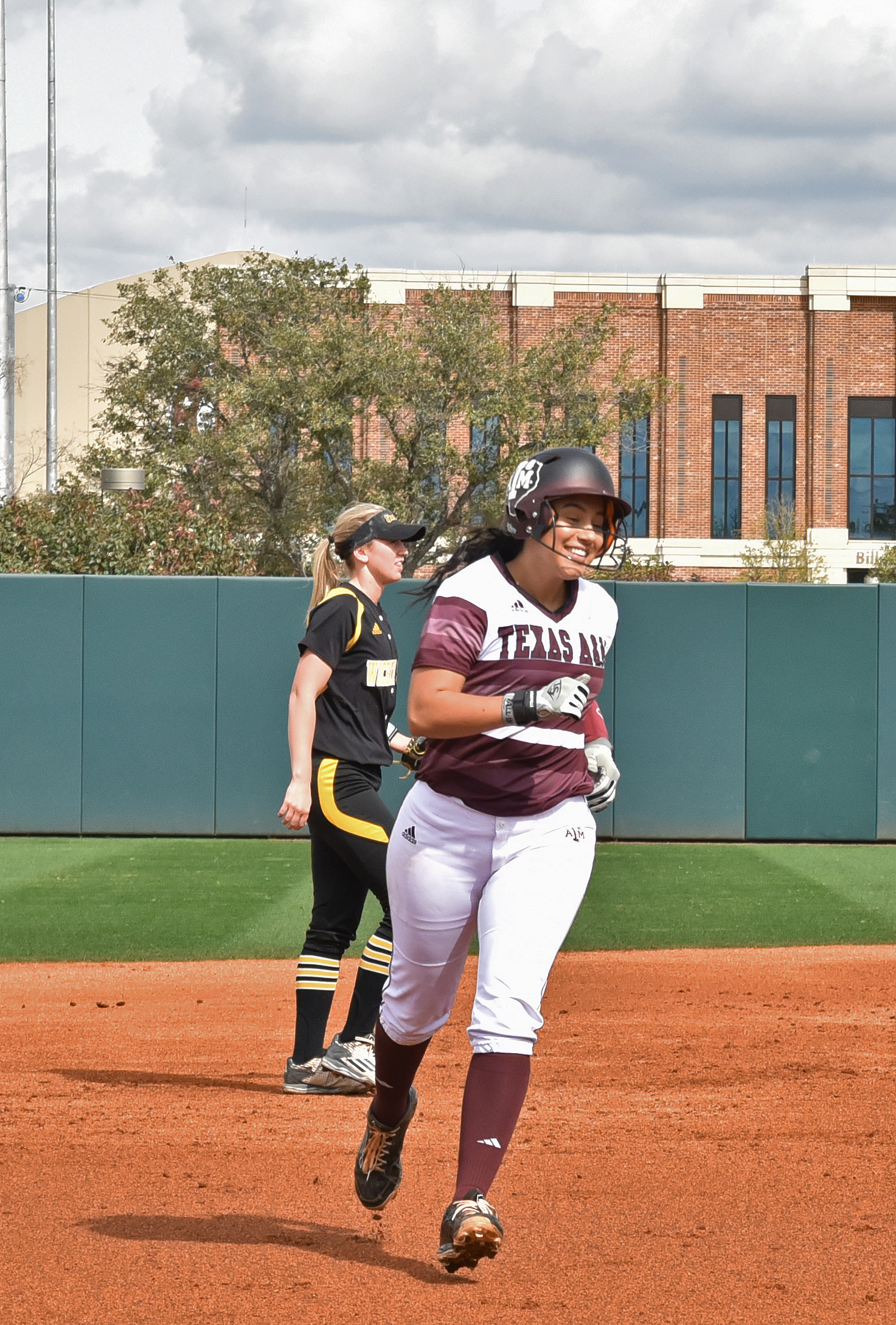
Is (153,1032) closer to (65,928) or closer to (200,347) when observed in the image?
(65,928)

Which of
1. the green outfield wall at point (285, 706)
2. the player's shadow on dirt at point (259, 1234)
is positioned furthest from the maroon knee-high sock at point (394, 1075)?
the green outfield wall at point (285, 706)

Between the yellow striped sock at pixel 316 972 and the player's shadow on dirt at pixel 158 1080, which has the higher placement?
the yellow striped sock at pixel 316 972

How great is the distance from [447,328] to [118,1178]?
2868 cm

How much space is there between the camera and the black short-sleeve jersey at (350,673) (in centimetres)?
548

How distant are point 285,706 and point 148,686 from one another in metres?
1.32

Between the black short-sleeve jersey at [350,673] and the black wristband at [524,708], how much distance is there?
2.04m

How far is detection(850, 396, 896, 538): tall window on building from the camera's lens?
49594 millimetres

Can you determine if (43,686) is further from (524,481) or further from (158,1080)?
(524,481)

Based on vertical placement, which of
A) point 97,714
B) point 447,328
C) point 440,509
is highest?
point 447,328

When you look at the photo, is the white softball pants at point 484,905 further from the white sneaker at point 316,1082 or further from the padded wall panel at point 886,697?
the padded wall panel at point 886,697

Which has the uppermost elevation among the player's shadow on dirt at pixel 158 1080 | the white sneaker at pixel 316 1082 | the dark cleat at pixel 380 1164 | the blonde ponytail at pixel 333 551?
the blonde ponytail at pixel 333 551

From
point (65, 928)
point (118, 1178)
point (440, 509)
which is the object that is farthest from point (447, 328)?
point (118, 1178)

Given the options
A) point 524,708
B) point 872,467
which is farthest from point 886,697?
point 872,467

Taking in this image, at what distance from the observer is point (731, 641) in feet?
47.8
